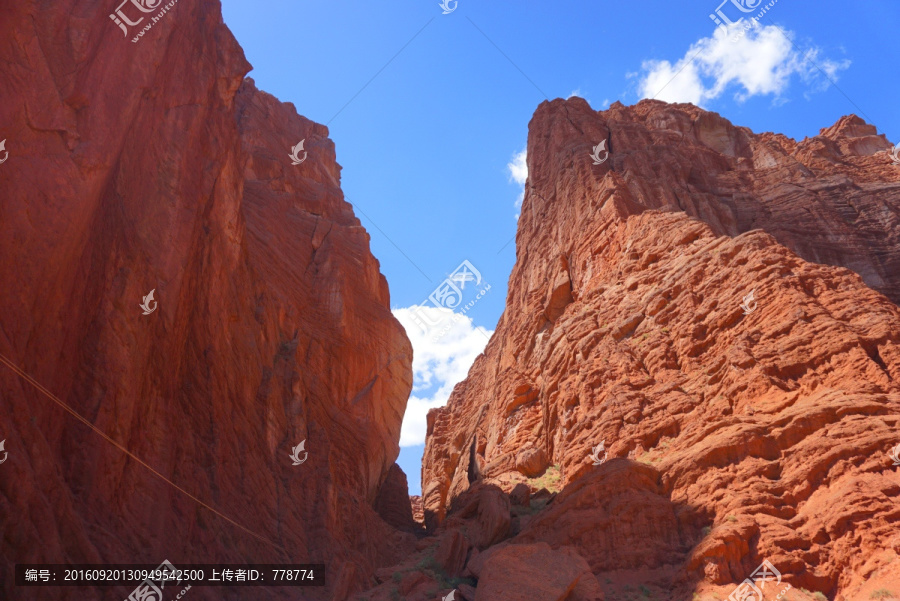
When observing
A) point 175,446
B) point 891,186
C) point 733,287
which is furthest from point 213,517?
point 891,186

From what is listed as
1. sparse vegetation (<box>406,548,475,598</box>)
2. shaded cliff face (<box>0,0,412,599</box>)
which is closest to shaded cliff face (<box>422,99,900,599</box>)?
sparse vegetation (<box>406,548,475,598</box>)

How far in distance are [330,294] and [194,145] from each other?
1393 cm

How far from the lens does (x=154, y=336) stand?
65.1ft

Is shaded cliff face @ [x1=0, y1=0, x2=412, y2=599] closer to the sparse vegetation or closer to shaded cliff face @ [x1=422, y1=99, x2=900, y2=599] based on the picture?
the sparse vegetation

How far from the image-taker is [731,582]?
60.2ft

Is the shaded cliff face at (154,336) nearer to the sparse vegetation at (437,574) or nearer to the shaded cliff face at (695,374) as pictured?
the sparse vegetation at (437,574)

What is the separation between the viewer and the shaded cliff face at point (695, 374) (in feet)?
62.3
